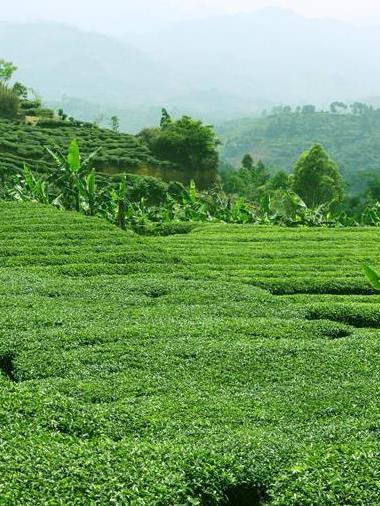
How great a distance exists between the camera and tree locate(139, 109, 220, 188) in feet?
196

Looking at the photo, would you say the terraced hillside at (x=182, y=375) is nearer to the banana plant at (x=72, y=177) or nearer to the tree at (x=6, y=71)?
the banana plant at (x=72, y=177)

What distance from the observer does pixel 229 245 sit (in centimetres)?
1731

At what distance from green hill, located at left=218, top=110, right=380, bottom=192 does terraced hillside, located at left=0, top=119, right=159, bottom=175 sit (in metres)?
76.4

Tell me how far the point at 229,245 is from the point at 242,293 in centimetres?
484

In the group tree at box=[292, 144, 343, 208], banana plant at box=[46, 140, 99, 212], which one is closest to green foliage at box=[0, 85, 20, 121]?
tree at box=[292, 144, 343, 208]

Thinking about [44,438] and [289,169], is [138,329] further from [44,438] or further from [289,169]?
[289,169]

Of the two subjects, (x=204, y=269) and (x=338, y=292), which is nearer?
(x=338, y=292)

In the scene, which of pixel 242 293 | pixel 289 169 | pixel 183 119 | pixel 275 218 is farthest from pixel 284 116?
pixel 242 293

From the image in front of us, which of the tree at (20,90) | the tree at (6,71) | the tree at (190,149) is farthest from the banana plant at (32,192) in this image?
the tree at (20,90)

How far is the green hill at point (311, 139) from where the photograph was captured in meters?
141

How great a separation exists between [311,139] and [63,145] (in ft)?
359

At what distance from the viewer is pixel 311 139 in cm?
15388

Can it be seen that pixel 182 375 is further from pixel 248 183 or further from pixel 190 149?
pixel 248 183

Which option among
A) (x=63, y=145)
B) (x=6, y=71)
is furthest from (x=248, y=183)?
(x=6, y=71)
